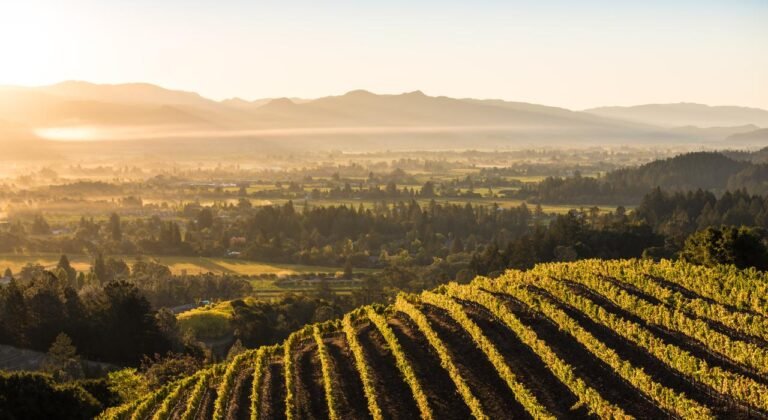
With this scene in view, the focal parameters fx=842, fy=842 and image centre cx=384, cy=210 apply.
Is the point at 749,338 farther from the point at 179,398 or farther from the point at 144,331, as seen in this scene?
the point at 144,331

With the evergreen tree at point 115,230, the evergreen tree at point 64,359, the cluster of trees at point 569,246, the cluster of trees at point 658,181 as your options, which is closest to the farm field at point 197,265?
the evergreen tree at point 115,230

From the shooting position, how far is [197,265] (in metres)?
99.2

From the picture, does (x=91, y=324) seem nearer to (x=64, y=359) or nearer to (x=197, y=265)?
(x=64, y=359)

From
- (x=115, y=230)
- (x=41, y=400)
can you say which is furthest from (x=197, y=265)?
(x=41, y=400)

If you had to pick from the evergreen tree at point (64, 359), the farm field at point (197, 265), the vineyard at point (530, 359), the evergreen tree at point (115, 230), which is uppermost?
the vineyard at point (530, 359)

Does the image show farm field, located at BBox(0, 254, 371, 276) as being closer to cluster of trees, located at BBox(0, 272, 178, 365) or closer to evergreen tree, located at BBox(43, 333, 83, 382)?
cluster of trees, located at BBox(0, 272, 178, 365)

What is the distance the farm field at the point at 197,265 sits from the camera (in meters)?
94.7

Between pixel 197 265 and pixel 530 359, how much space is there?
247 feet

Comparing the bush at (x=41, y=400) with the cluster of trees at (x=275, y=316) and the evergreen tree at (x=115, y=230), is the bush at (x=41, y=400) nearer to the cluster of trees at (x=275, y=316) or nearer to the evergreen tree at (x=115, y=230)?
the cluster of trees at (x=275, y=316)

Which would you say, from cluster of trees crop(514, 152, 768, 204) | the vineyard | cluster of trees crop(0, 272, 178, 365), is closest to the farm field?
cluster of trees crop(0, 272, 178, 365)

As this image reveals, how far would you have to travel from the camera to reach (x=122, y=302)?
52.5 meters

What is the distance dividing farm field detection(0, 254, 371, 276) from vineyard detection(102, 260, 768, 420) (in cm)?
5772

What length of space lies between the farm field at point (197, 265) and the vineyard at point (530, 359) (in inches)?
2273

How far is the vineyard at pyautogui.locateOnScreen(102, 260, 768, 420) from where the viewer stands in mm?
25078
